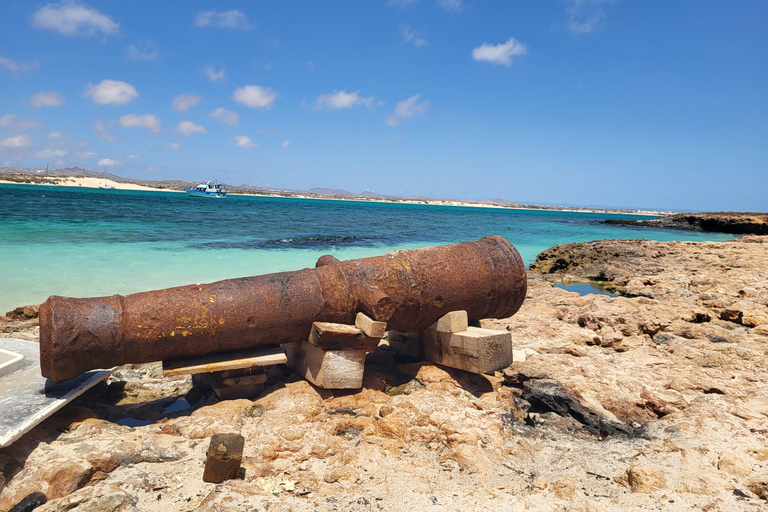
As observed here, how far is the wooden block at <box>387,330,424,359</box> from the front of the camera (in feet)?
15.5

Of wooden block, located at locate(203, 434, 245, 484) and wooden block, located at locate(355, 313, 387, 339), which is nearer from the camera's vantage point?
wooden block, located at locate(203, 434, 245, 484)

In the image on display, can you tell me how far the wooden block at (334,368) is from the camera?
379cm

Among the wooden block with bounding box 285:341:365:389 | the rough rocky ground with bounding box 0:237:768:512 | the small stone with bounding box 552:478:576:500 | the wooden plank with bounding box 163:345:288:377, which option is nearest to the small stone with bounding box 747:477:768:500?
the rough rocky ground with bounding box 0:237:768:512

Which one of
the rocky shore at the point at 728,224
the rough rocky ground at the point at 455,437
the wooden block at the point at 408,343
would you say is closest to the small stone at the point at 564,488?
the rough rocky ground at the point at 455,437

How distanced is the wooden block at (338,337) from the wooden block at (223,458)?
3.66ft

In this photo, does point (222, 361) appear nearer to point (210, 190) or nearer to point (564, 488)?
Answer: point (564, 488)

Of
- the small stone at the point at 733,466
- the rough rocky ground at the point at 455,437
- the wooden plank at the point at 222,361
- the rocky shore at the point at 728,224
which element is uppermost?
the rocky shore at the point at 728,224

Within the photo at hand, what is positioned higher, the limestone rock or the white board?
the white board

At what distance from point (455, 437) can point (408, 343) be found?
1.57 metres

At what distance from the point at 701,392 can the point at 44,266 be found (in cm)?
1239

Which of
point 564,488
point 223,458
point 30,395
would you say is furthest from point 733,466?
point 30,395

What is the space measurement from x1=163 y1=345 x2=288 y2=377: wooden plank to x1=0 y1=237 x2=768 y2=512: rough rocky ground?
34 cm

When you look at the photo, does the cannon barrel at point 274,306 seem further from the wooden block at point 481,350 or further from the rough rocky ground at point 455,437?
the rough rocky ground at point 455,437

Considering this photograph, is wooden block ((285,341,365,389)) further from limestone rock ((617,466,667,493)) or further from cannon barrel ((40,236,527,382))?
limestone rock ((617,466,667,493))
